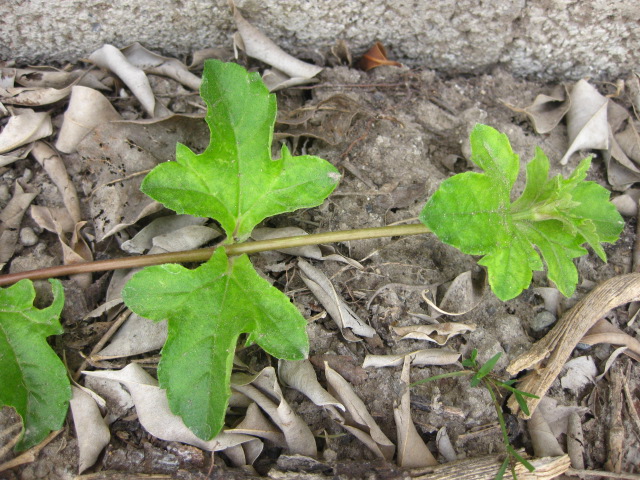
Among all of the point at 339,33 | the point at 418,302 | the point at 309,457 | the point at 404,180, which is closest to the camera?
the point at 309,457

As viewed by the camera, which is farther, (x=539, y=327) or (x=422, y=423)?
(x=539, y=327)

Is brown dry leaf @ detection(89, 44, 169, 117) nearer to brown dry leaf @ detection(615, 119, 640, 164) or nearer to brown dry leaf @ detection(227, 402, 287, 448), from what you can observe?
brown dry leaf @ detection(227, 402, 287, 448)

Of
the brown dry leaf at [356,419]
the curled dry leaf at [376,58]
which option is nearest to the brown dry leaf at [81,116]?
the curled dry leaf at [376,58]

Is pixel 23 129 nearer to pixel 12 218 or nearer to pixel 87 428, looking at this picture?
pixel 12 218

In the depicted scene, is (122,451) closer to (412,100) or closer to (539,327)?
(539,327)

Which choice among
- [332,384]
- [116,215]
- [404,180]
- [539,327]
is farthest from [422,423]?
[116,215]

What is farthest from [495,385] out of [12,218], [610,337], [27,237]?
[12,218]

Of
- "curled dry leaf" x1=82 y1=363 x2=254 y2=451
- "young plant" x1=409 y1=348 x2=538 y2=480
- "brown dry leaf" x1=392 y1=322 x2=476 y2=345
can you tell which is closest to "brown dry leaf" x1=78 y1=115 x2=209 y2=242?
"curled dry leaf" x1=82 y1=363 x2=254 y2=451
